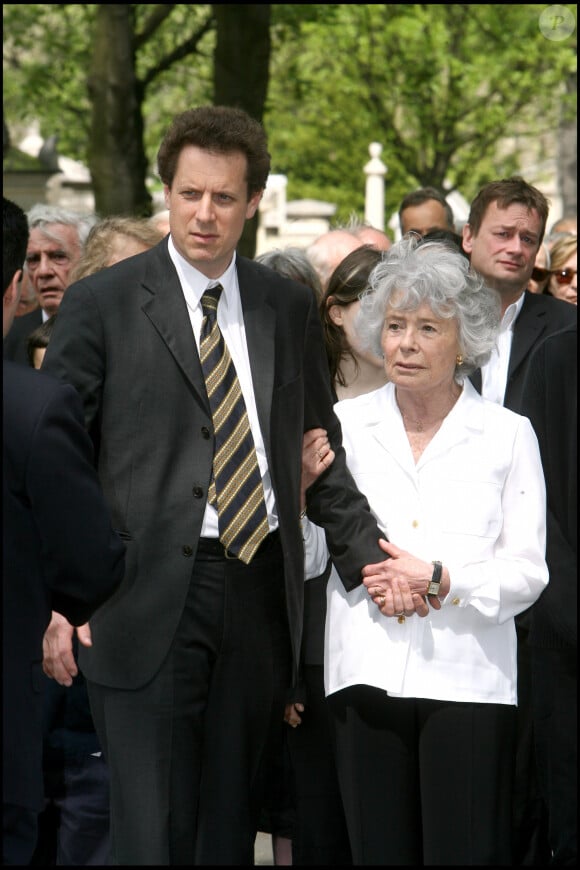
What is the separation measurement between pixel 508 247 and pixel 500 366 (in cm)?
57

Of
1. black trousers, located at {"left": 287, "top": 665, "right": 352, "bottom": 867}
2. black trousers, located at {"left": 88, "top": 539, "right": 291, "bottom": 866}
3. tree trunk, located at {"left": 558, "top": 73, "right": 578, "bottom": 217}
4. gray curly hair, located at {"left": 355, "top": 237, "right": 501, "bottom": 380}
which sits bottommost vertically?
black trousers, located at {"left": 287, "top": 665, "right": 352, "bottom": 867}

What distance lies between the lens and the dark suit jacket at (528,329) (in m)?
6.09

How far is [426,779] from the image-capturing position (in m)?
4.20

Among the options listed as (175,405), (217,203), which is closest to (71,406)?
(175,405)

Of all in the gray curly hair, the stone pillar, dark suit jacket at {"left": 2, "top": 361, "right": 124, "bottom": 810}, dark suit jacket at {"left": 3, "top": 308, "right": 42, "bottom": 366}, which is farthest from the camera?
the stone pillar

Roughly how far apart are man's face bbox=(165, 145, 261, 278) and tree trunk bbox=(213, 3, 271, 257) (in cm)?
1038

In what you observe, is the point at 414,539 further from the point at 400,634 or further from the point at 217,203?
the point at 217,203

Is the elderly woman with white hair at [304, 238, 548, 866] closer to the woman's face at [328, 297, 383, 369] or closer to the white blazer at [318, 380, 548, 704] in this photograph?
the white blazer at [318, 380, 548, 704]

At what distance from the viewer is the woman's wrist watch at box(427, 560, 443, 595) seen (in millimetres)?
4273

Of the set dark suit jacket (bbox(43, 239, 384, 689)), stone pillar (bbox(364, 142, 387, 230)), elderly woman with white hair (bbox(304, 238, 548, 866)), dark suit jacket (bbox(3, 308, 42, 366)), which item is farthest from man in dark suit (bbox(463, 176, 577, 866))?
stone pillar (bbox(364, 142, 387, 230))

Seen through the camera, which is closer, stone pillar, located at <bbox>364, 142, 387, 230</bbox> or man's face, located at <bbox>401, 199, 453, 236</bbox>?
man's face, located at <bbox>401, 199, 453, 236</bbox>

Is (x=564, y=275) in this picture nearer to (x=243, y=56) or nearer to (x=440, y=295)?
(x=440, y=295)

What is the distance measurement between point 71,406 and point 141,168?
13.2 m

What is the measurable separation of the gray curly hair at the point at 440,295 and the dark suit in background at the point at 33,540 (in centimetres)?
163
